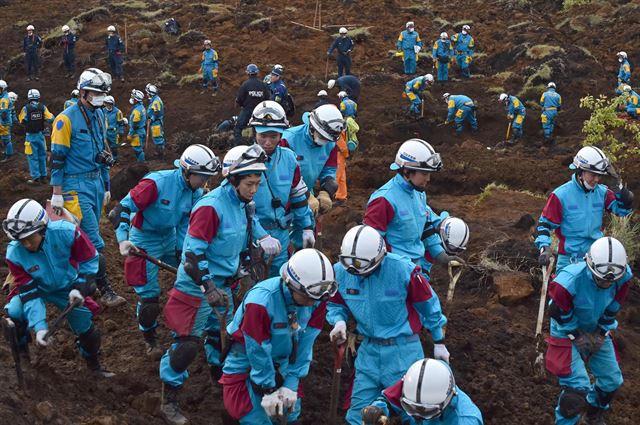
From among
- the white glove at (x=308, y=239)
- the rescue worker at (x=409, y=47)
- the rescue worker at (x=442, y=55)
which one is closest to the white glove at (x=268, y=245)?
the white glove at (x=308, y=239)

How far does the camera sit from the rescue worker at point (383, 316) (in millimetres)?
6098

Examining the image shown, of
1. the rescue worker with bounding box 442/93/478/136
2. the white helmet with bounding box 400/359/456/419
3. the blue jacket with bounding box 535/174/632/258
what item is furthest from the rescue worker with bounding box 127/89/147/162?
the white helmet with bounding box 400/359/456/419

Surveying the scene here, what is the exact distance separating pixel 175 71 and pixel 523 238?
18011 mm

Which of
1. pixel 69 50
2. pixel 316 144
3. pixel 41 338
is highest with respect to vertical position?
pixel 316 144

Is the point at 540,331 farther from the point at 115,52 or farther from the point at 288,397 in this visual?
the point at 115,52

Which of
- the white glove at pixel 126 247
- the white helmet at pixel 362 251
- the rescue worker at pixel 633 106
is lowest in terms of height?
the rescue worker at pixel 633 106

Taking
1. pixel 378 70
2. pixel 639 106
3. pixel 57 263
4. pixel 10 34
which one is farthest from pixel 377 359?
pixel 10 34

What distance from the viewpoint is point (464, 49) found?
85.9 feet

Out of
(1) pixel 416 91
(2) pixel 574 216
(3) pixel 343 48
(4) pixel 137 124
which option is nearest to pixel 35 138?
(4) pixel 137 124

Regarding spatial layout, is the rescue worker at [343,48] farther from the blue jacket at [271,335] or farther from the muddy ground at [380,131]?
the blue jacket at [271,335]

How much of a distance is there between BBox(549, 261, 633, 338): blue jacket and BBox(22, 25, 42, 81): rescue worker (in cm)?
2316

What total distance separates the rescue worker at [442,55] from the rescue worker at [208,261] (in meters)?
19.1

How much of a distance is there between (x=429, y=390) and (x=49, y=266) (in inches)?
147

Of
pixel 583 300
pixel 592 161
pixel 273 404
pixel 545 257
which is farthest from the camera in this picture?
pixel 545 257
